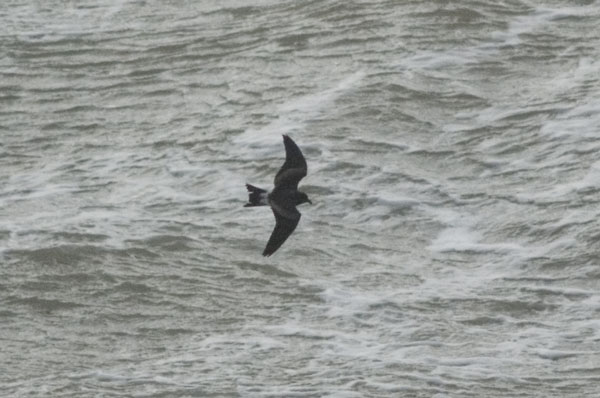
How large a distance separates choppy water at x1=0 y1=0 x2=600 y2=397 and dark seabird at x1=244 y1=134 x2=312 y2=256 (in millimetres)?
1179

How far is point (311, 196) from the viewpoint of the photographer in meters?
13.8

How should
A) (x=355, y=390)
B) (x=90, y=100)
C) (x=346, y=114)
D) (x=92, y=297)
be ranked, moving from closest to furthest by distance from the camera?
(x=355, y=390)
(x=92, y=297)
(x=346, y=114)
(x=90, y=100)

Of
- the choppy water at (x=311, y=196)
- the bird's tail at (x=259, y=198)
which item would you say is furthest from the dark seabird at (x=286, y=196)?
the choppy water at (x=311, y=196)

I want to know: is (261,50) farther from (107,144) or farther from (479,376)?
(479,376)

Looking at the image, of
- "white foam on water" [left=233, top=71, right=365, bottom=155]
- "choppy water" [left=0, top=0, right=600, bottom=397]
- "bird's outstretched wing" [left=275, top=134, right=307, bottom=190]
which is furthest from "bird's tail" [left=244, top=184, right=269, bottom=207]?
"white foam on water" [left=233, top=71, right=365, bottom=155]

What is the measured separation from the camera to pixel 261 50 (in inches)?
691

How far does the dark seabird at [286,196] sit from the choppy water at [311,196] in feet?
3.87

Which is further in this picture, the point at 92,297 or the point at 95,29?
the point at 95,29

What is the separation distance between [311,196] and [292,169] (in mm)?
3936

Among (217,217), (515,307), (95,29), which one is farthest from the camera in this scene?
(95,29)

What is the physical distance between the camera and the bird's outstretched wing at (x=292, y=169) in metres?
9.70

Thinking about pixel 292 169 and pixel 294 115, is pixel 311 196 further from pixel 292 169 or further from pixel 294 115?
pixel 292 169

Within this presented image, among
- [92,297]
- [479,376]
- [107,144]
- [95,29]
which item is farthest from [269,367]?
[95,29]

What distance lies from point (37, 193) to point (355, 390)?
17.1 ft
